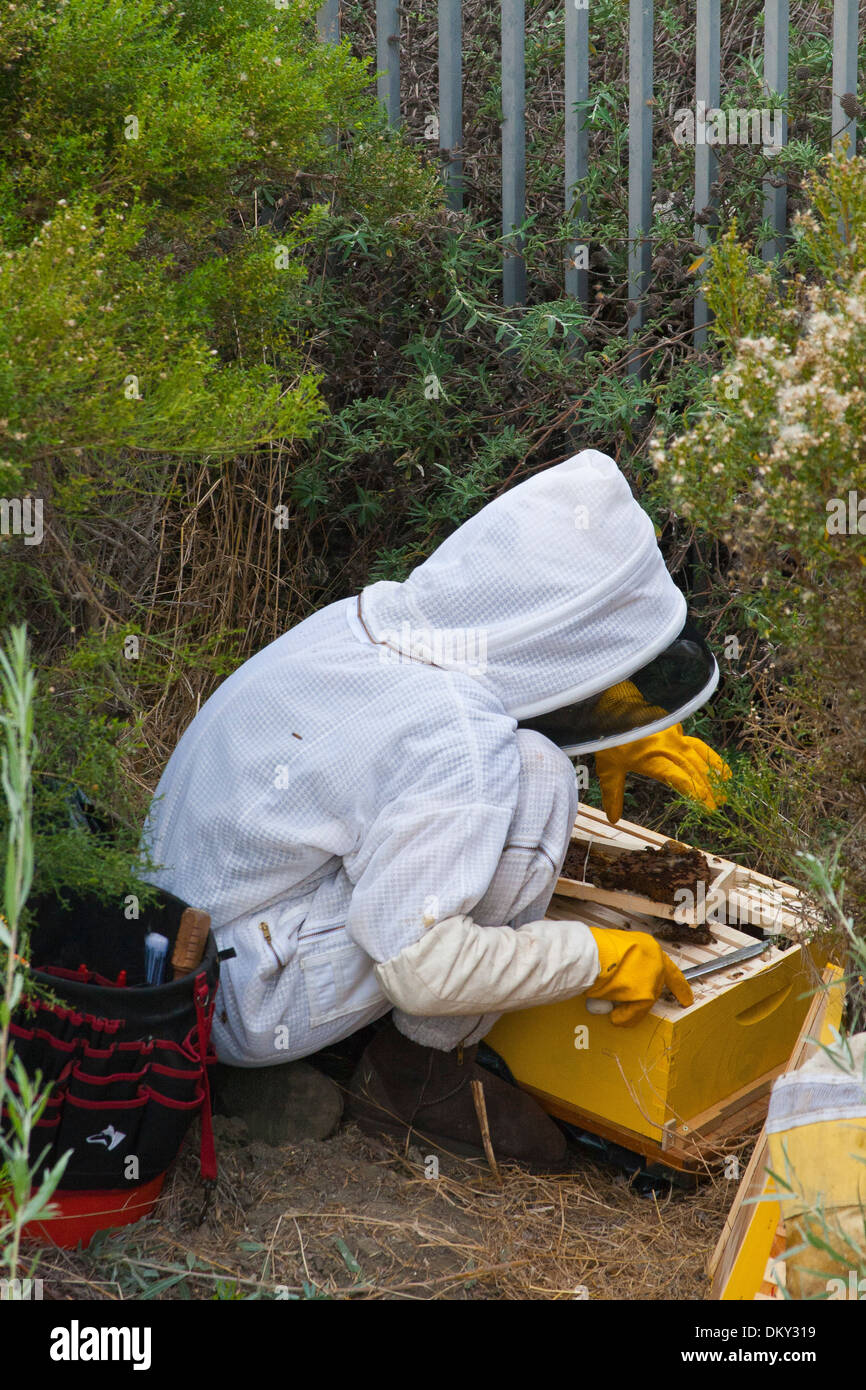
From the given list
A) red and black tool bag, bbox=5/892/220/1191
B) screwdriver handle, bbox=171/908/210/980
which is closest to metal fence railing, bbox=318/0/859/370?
screwdriver handle, bbox=171/908/210/980

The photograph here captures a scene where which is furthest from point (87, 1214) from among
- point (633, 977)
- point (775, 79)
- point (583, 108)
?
point (775, 79)

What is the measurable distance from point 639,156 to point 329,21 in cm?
108

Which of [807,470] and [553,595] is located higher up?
[807,470]

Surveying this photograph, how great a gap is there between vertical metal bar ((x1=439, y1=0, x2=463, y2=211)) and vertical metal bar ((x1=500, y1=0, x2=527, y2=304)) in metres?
0.14

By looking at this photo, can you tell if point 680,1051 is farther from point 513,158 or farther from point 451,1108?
point 513,158

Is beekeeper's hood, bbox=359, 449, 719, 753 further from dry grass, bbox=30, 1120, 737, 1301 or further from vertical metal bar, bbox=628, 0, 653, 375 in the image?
vertical metal bar, bbox=628, 0, 653, 375

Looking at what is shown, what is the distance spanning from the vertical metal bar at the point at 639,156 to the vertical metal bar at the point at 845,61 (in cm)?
52

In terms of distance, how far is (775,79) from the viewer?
11.5 ft

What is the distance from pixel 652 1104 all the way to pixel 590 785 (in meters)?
1.42

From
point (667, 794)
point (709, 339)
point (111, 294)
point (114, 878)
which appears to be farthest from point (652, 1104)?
point (709, 339)

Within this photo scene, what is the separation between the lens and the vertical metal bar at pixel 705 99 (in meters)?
3.52

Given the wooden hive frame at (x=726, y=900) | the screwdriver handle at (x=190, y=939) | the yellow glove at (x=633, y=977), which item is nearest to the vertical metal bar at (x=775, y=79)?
the wooden hive frame at (x=726, y=900)

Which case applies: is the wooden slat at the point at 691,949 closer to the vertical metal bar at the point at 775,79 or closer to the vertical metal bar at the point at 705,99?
the vertical metal bar at the point at 705,99

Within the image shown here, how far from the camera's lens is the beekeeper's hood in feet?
7.63
